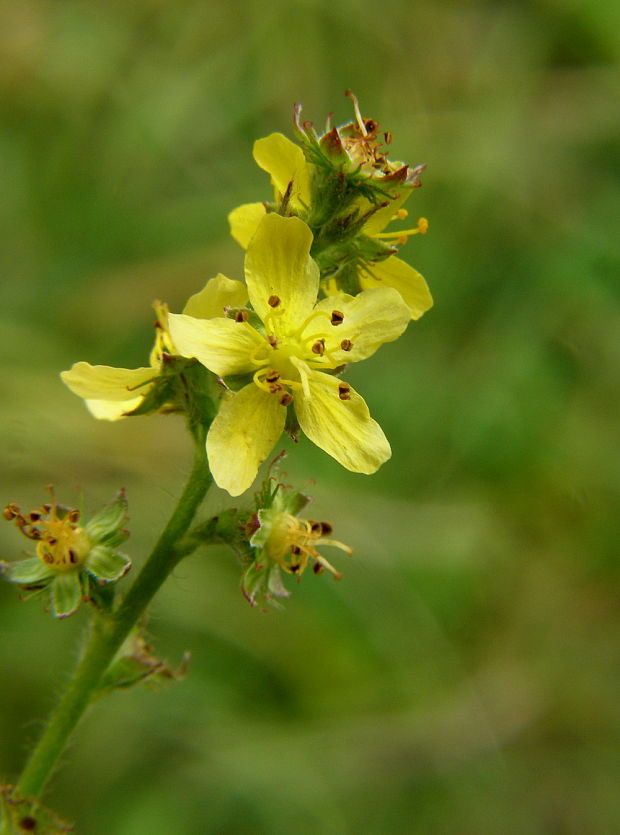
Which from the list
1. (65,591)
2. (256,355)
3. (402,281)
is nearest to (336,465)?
(402,281)

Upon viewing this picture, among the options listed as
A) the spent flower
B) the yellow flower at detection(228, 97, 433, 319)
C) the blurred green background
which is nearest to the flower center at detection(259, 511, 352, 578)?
the spent flower

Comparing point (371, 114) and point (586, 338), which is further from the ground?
point (371, 114)

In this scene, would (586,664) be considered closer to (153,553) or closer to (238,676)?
(238,676)

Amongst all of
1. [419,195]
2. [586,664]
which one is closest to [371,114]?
[419,195]

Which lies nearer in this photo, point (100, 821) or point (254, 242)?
point (254, 242)

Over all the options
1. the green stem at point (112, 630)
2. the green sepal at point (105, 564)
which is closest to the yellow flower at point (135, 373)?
the green stem at point (112, 630)

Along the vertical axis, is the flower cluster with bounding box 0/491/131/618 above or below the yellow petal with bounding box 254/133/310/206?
below

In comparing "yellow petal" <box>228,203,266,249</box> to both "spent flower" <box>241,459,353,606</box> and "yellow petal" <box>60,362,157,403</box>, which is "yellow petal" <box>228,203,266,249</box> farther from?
"spent flower" <box>241,459,353,606</box>
